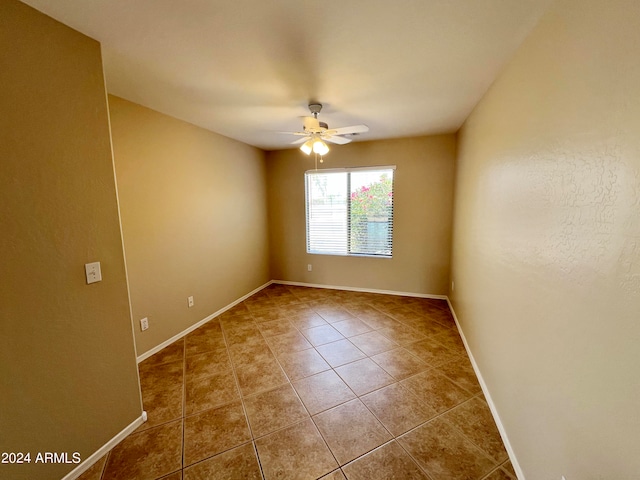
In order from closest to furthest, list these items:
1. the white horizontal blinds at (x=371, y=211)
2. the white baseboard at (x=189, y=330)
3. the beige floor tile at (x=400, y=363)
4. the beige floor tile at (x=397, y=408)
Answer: the beige floor tile at (x=397, y=408)
the beige floor tile at (x=400, y=363)
the white baseboard at (x=189, y=330)
the white horizontal blinds at (x=371, y=211)

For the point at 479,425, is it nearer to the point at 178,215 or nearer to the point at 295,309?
the point at 295,309

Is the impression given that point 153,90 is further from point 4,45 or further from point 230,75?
point 4,45

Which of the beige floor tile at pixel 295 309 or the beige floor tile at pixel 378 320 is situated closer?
the beige floor tile at pixel 378 320

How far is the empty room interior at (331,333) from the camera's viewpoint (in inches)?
35.4

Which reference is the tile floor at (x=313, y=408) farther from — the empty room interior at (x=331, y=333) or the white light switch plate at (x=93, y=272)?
the white light switch plate at (x=93, y=272)

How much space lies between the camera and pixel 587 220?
903mm

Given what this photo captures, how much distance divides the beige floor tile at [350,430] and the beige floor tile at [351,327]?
3.60ft

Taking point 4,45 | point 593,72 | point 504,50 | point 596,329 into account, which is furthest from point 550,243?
point 4,45

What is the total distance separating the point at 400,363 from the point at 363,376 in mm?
417

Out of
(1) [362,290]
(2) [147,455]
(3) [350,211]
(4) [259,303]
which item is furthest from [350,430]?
(3) [350,211]

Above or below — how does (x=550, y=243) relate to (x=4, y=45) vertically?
below

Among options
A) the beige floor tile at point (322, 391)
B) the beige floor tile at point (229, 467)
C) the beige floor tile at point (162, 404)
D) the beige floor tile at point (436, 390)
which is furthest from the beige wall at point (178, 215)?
the beige floor tile at point (436, 390)

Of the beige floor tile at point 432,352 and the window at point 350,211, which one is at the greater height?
the window at point 350,211

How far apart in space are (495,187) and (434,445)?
1763mm
